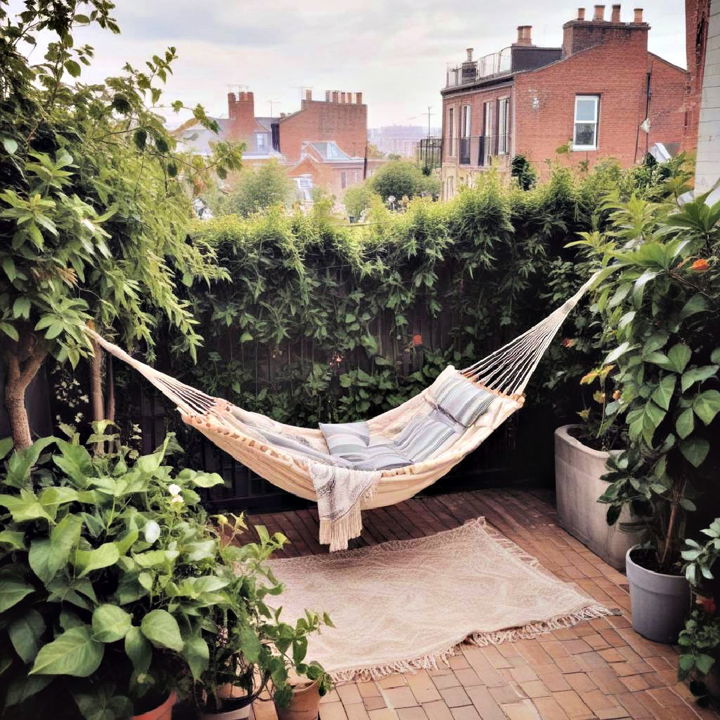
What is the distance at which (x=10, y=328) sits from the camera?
1.53 m

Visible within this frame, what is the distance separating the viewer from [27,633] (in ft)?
4.33

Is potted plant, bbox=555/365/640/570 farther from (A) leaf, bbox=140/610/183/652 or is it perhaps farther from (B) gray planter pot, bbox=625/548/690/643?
(A) leaf, bbox=140/610/183/652

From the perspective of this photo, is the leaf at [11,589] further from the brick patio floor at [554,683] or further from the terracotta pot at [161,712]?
the brick patio floor at [554,683]

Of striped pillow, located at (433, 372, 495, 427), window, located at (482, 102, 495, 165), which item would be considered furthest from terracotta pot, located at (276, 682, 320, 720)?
window, located at (482, 102, 495, 165)

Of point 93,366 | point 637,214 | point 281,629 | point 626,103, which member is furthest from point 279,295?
point 626,103

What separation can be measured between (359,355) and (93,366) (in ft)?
4.37

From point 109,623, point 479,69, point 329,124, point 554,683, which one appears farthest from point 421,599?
point 329,124

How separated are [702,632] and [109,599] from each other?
1545 millimetres

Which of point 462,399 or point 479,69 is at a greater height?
point 479,69

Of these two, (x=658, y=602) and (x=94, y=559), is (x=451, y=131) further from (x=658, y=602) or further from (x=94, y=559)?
(x=94, y=559)

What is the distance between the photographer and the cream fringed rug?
89.8 inches

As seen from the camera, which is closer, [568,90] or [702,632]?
[702,632]

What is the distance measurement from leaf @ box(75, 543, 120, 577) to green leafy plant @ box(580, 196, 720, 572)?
4.73 feet

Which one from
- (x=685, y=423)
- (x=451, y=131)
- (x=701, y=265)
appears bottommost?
(x=685, y=423)
